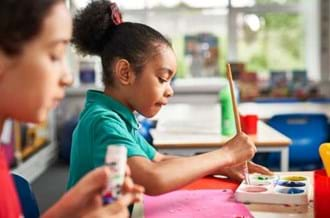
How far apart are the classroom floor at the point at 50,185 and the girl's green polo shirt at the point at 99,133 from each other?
2.25 meters

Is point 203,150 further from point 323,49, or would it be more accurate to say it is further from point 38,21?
point 323,49

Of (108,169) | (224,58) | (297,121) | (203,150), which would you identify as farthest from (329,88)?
(108,169)

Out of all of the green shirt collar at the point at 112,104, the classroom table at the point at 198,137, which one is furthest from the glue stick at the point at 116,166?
the classroom table at the point at 198,137

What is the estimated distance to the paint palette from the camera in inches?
53.1

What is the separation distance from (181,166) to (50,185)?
3.05 meters

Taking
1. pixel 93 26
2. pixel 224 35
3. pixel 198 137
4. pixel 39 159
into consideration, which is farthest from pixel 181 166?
pixel 224 35

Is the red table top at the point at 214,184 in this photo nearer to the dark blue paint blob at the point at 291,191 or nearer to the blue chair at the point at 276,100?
the dark blue paint blob at the point at 291,191

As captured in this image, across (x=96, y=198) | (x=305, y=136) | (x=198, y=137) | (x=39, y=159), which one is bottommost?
(x=39, y=159)

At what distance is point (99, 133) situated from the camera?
4.30 feet

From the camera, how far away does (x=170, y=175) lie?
50.4 inches

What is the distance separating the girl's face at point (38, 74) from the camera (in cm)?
79

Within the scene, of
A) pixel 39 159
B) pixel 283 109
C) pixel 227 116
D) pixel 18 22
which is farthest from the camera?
pixel 39 159

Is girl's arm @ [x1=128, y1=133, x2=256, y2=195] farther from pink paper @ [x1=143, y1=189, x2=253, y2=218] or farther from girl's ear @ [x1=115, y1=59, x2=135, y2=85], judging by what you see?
girl's ear @ [x1=115, y1=59, x2=135, y2=85]

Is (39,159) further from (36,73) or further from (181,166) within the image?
(36,73)
